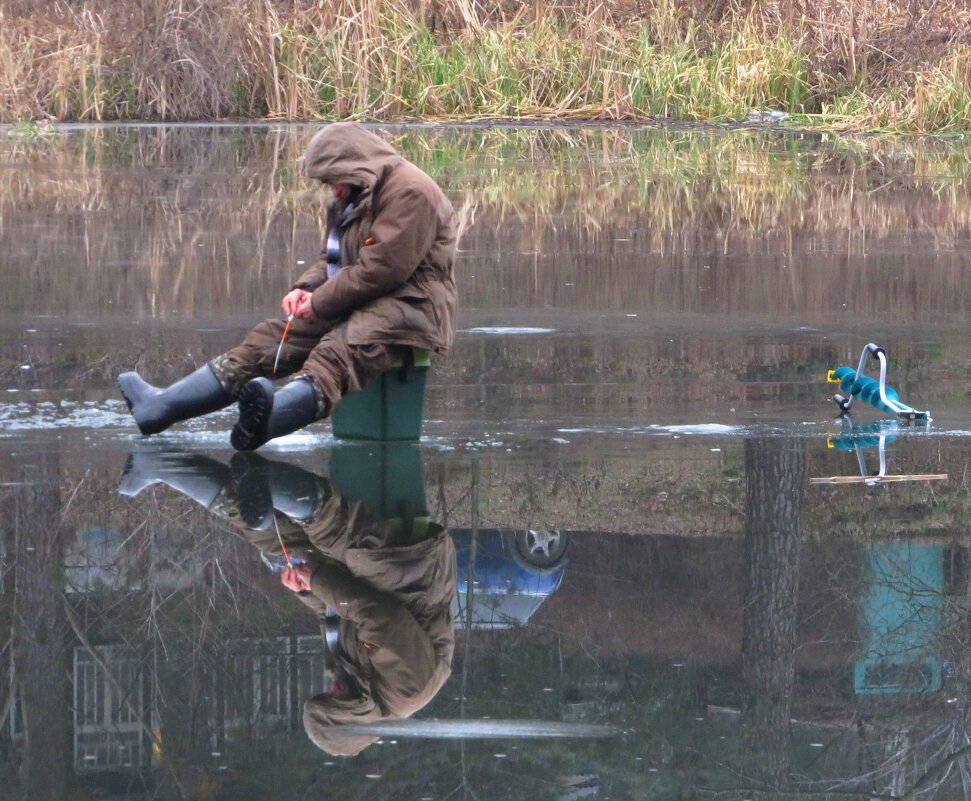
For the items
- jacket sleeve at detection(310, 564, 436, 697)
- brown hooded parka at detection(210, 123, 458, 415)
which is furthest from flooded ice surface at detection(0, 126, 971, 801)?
brown hooded parka at detection(210, 123, 458, 415)

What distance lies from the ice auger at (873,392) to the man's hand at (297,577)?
2936mm

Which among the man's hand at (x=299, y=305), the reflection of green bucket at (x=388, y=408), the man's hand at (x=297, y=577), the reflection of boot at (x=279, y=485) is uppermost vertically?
the man's hand at (x=299, y=305)

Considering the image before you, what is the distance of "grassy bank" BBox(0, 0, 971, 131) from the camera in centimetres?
2294

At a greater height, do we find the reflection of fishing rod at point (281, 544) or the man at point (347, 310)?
the man at point (347, 310)

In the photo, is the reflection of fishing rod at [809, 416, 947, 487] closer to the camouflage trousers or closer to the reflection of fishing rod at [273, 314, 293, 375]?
the camouflage trousers

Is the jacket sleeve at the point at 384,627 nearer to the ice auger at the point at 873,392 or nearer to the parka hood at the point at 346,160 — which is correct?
the parka hood at the point at 346,160

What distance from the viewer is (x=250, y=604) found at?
5242mm

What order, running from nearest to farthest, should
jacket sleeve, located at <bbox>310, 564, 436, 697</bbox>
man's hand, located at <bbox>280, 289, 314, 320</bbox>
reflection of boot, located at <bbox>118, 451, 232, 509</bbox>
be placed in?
1. jacket sleeve, located at <bbox>310, 564, 436, 697</bbox>
2. reflection of boot, located at <bbox>118, 451, 232, 509</bbox>
3. man's hand, located at <bbox>280, 289, 314, 320</bbox>

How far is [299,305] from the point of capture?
7.08m

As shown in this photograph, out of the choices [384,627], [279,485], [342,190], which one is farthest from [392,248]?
[384,627]

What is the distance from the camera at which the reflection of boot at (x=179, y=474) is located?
6.45 metres

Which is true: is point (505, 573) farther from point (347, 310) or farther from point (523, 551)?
point (347, 310)

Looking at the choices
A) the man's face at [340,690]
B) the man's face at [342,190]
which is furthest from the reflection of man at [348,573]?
the man's face at [342,190]

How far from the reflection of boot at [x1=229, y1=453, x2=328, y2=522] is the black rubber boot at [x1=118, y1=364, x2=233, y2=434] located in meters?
0.26
